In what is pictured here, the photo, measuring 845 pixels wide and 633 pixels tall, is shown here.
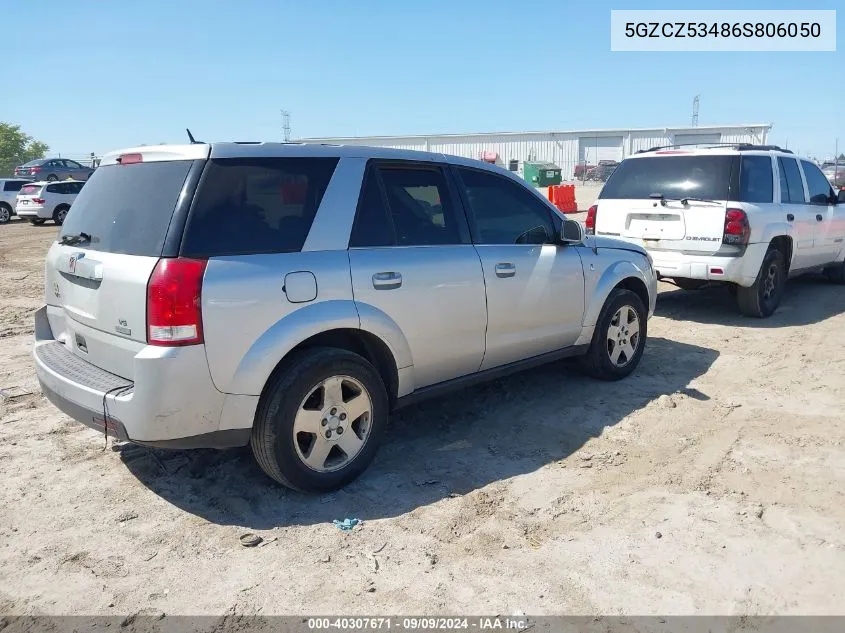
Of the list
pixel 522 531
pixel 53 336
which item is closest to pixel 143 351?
pixel 53 336

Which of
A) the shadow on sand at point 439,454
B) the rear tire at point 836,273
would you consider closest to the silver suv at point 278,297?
the shadow on sand at point 439,454

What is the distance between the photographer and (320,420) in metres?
3.64

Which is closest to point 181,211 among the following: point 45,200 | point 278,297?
point 278,297

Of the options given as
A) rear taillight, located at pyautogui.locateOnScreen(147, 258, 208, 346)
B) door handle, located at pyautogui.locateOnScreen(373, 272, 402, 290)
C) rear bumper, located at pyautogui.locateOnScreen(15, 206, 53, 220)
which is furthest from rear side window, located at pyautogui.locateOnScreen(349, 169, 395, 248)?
rear bumper, located at pyautogui.locateOnScreen(15, 206, 53, 220)

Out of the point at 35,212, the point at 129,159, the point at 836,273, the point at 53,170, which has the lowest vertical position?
the point at 836,273

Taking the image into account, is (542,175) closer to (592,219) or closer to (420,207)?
(592,219)

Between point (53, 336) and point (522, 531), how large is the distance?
3.02 metres

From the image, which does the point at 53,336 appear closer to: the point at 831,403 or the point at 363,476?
the point at 363,476

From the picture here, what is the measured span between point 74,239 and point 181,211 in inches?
39.5

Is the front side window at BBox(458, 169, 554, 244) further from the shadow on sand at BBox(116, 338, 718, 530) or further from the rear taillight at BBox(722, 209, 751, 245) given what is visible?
the rear taillight at BBox(722, 209, 751, 245)

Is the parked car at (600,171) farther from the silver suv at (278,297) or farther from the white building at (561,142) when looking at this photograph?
the silver suv at (278,297)

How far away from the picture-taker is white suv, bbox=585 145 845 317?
7.41 m

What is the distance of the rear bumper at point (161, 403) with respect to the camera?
3143 mm

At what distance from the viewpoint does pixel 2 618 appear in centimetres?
278
